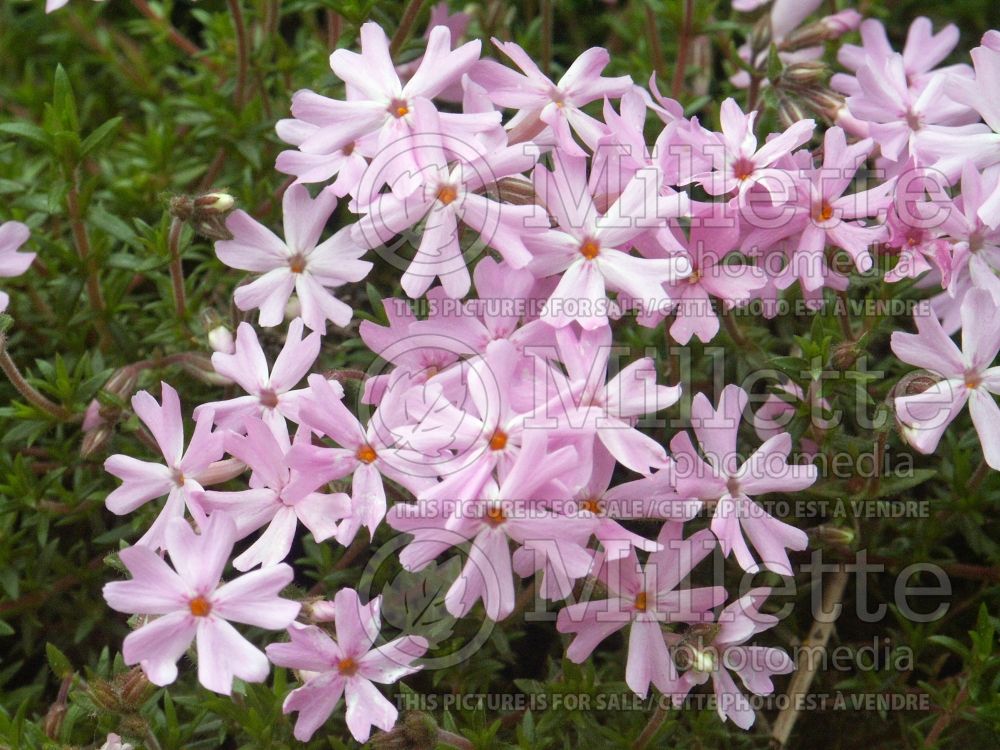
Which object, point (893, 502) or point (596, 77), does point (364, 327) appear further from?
point (893, 502)

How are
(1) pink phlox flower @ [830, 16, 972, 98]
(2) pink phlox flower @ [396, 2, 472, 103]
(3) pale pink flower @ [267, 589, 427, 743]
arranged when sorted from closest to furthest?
(3) pale pink flower @ [267, 589, 427, 743]
(1) pink phlox flower @ [830, 16, 972, 98]
(2) pink phlox flower @ [396, 2, 472, 103]

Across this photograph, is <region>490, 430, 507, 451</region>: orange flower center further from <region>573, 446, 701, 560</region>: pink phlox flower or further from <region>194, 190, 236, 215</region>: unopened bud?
<region>194, 190, 236, 215</region>: unopened bud

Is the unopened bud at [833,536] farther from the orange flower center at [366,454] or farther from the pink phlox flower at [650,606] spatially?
the orange flower center at [366,454]

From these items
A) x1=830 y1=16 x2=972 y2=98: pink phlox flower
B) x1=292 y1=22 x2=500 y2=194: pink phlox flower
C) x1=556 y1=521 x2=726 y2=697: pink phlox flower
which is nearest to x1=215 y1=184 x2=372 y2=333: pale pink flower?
x1=292 y1=22 x2=500 y2=194: pink phlox flower

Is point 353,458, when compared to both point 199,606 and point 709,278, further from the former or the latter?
point 709,278

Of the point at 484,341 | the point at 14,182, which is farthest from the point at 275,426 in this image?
the point at 14,182

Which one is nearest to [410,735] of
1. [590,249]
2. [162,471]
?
[162,471]
